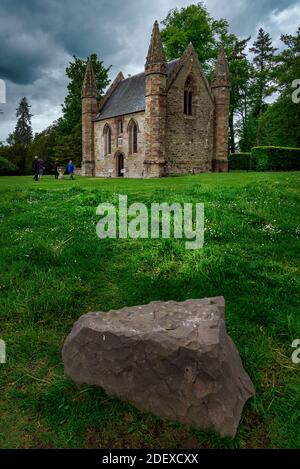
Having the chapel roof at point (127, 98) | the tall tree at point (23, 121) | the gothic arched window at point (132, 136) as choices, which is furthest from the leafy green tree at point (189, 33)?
the tall tree at point (23, 121)

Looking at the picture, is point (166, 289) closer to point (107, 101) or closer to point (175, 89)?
point (175, 89)

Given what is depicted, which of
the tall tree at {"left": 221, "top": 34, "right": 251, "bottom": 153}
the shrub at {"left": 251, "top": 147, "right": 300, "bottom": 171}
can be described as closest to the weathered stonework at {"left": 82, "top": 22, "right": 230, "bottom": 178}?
the shrub at {"left": 251, "top": 147, "right": 300, "bottom": 171}

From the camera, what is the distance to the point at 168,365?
136 inches

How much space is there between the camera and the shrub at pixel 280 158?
103ft

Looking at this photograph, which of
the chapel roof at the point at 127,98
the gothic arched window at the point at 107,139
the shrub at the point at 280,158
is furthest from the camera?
the gothic arched window at the point at 107,139

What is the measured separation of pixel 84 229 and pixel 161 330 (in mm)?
5436

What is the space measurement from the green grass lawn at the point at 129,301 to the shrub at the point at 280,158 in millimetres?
22444

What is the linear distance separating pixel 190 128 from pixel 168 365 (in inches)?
1307

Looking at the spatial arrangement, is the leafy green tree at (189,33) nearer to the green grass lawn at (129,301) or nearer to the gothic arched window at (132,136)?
the gothic arched window at (132,136)

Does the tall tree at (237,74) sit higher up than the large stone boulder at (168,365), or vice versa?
the tall tree at (237,74)

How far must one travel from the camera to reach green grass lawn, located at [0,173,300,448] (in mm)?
3436

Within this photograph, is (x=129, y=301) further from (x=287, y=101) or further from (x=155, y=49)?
(x=287, y=101)

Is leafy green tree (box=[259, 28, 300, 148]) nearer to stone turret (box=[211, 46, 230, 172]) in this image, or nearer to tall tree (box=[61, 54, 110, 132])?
stone turret (box=[211, 46, 230, 172])

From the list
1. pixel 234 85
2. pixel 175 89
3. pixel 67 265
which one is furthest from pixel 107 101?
pixel 67 265
